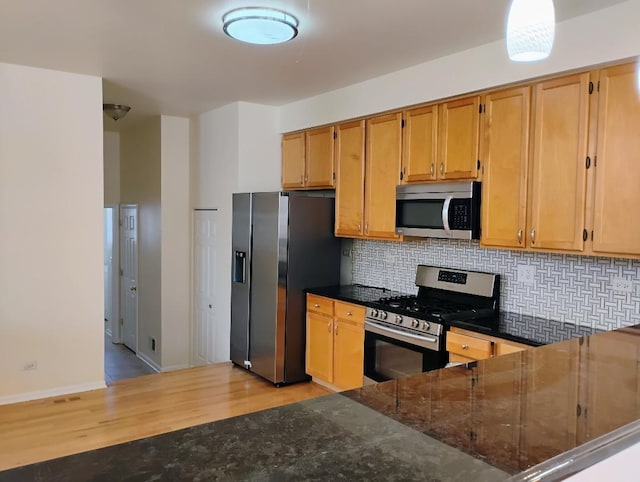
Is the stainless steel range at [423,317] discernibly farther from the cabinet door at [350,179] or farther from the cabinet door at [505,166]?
the cabinet door at [350,179]

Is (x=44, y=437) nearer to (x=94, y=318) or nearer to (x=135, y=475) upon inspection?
(x=94, y=318)

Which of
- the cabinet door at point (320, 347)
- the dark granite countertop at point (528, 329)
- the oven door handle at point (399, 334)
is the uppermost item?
the dark granite countertop at point (528, 329)

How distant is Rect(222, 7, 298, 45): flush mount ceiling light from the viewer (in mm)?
2730

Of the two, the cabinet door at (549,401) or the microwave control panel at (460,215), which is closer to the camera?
the cabinet door at (549,401)

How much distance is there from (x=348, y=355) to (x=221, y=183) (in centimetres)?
238

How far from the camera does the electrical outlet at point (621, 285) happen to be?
282cm

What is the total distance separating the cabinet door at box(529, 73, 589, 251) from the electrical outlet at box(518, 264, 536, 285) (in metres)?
0.39

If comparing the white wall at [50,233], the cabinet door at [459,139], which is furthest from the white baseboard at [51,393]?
the cabinet door at [459,139]

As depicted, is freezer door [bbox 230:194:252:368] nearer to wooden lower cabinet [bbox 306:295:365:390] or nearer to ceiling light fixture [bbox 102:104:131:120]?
wooden lower cabinet [bbox 306:295:365:390]

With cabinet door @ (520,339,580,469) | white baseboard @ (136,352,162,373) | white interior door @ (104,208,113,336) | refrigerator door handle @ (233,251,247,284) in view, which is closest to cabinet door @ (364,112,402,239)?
refrigerator door handle @ (233,251,247,284)

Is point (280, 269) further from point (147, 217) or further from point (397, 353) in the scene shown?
point (147, 217)

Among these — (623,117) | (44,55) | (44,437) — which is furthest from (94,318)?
(623,117)

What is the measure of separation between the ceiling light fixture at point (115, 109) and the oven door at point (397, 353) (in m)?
3.51

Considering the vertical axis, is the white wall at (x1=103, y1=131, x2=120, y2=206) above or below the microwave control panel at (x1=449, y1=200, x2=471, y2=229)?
above
